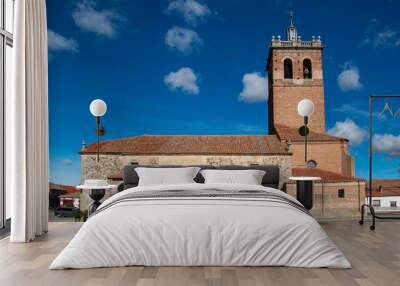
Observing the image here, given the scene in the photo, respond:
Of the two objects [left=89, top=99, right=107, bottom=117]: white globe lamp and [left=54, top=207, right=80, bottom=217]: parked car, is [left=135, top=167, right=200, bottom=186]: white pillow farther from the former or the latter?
[left=54, top=207, right=80, bottom=217]: parked car

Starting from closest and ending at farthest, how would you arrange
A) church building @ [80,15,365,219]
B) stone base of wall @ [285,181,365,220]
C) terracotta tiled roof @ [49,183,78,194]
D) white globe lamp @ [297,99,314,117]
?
white globe lamp @ [297,99,314,117], stone base of wall @ [285,181,365,220], terracotta tiled roof @ [49,183,78,194], church building @ [80,15,365,219]

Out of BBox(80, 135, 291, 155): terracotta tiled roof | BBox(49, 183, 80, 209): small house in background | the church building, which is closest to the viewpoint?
BBox(49, 183, 80, 209): small house in background

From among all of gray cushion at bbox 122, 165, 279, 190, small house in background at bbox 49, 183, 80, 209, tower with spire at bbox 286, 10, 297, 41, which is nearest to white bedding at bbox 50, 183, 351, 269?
gray cushion at bbox 122, 165, 279, 190

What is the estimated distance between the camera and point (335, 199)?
6.45 m

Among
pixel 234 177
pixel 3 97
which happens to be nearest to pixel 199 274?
pixel 234 177

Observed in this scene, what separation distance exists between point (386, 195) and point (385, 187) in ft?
0.45

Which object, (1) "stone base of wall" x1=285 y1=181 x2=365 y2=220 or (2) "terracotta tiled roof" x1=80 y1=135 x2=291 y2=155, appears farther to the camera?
(2) "terracotta tiled roof" x1=80 y1=135 x2=291 y2=155

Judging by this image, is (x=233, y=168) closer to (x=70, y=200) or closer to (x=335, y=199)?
(x=335, y=199)

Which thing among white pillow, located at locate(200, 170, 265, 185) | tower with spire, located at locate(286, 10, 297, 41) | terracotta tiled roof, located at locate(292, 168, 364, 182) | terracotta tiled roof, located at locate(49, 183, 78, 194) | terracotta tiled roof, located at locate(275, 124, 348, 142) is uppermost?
tower with spire, located at locate(286, 10, 297, 41)

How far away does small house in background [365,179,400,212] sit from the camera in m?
6.16

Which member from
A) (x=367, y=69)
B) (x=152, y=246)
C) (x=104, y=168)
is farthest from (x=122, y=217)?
(x=367, y=69)

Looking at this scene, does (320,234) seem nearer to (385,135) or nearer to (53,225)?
(53,225)

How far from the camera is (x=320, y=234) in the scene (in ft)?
9.78

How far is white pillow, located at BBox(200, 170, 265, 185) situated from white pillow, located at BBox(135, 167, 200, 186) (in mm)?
218
